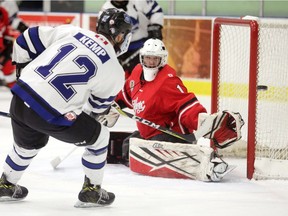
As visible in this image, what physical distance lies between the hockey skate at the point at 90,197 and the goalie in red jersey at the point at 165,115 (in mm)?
753

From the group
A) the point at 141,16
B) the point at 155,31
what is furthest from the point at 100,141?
the point at 141,16

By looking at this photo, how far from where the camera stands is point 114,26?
3.45 m

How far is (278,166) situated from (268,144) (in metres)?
0.14

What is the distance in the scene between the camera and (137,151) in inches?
171

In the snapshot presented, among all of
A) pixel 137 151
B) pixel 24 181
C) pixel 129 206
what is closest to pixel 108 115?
pixel 137 151

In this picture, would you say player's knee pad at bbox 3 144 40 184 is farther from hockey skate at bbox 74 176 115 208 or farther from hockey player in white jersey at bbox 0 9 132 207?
hockey skate at bbox 74 176 115 208

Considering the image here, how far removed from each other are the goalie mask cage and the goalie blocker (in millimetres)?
244

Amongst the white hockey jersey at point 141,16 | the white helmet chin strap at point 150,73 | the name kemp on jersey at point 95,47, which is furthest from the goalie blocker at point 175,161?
the white hockey jersey at point 141,16

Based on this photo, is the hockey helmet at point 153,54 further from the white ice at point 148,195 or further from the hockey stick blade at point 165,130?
the white ice at point 148,195

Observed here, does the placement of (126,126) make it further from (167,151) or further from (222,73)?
(167,151)

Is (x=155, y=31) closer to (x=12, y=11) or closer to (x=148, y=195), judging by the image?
(x=12, y=11)

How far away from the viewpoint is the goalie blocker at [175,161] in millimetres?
4184

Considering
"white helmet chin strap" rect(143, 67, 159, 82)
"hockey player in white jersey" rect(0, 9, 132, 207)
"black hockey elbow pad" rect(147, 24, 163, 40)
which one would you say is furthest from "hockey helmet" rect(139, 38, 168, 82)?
"black hockey elbow pad" rect(147, 24, 163, 40)

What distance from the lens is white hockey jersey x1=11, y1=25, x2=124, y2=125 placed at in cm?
330
